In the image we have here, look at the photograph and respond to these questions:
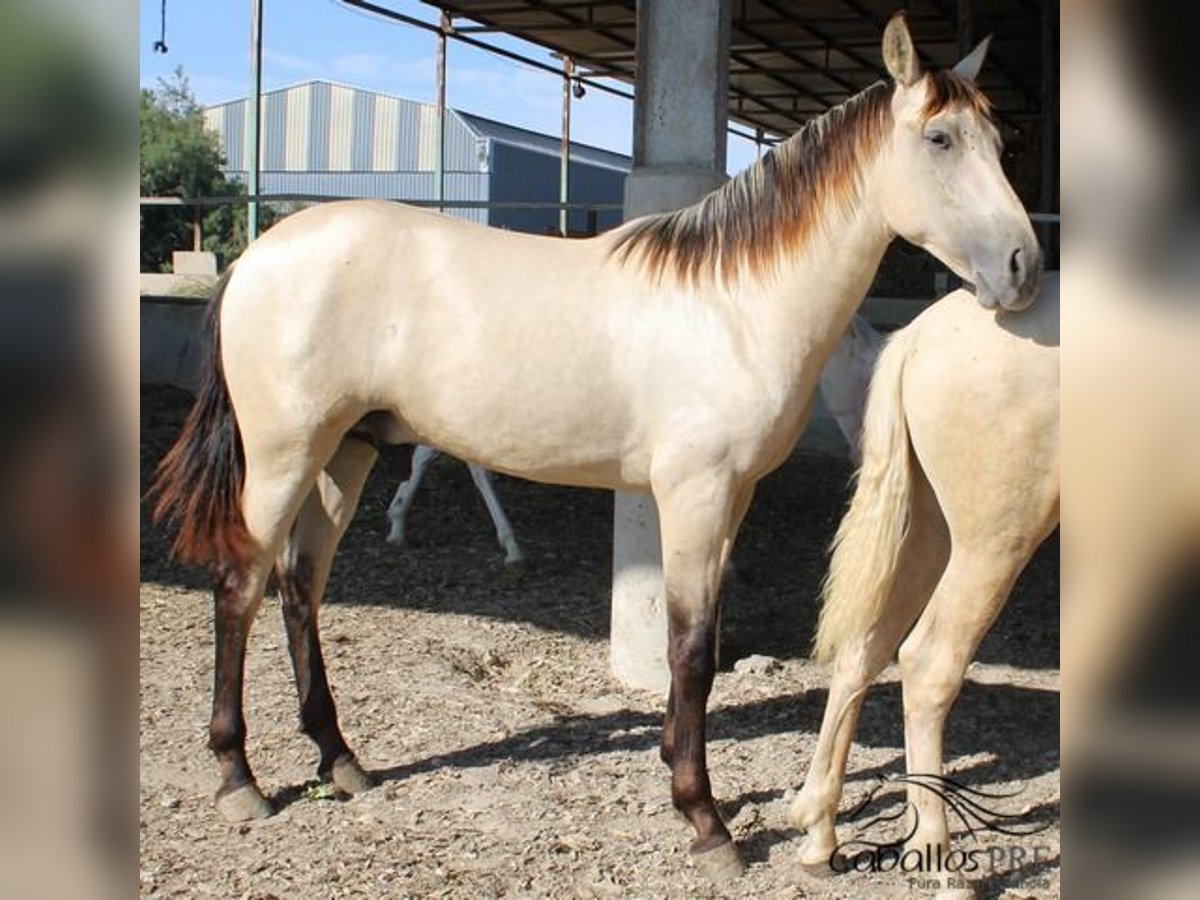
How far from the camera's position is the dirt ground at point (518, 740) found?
3.23 meters

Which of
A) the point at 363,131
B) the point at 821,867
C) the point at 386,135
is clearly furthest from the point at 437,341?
the point at 363,131

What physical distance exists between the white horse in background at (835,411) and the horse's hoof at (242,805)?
10.4ft

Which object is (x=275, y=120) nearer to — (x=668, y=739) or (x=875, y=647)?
(x=668, y=739)

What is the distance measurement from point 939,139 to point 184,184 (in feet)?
103

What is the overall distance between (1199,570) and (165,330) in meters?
10.7

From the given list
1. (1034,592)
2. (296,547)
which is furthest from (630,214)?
(1034,592)

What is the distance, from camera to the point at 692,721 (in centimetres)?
339

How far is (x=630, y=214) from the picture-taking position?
478cm

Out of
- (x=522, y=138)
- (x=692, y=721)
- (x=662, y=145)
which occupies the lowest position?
(x=692, y=721)

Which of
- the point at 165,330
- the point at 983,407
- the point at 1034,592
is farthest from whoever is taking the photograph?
the point at 165,330

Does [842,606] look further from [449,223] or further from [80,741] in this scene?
[80,741]

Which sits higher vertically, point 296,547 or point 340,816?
point 296,547

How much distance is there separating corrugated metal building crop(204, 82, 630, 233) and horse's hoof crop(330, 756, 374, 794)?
35.1 m

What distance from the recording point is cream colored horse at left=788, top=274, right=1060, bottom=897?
2793 millimetres
